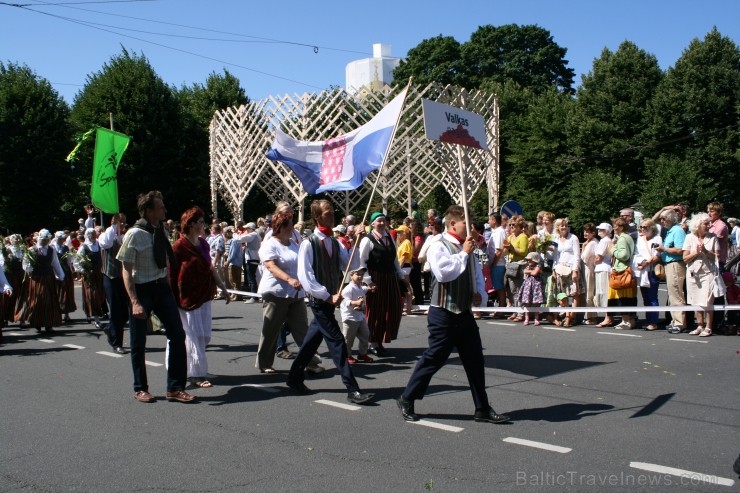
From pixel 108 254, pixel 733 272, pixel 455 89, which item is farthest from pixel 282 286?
pixel 455 89

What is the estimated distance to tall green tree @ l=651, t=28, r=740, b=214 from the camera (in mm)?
33219

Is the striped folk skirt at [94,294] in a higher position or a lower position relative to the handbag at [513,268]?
lower

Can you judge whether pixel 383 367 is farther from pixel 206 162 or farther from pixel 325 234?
pixel 206 162

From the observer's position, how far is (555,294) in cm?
1245

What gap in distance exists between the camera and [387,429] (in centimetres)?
601

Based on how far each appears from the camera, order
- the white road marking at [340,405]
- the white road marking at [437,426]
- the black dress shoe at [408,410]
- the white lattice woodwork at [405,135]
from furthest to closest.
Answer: the white lattice woodwork at [405,135] → the white road marking at [340,405] → the black dress shoe at [408,410] → the white road marking at [437,426]

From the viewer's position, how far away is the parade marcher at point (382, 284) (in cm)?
924

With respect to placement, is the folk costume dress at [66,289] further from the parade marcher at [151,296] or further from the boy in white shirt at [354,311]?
the parade marcher at [151,296]

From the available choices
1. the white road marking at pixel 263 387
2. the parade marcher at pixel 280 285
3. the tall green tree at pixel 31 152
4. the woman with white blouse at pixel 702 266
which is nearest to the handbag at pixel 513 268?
the woman with white blouse at pixel 702 266

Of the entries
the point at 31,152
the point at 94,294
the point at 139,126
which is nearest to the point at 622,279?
the point at 94,294

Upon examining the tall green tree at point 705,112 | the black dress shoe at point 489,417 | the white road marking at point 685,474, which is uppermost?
the tall green tree at point 705,112

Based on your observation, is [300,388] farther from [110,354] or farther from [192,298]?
[110,354]

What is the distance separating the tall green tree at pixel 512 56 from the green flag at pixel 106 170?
38.9m

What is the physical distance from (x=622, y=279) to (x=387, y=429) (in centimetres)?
667
